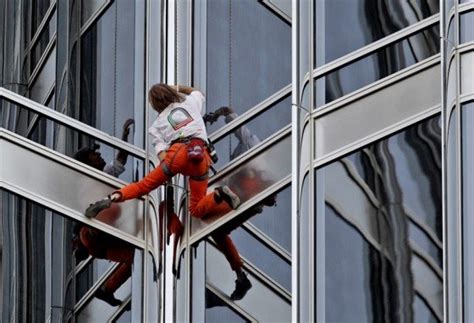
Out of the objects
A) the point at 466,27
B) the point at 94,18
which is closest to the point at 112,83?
the point at 94,18

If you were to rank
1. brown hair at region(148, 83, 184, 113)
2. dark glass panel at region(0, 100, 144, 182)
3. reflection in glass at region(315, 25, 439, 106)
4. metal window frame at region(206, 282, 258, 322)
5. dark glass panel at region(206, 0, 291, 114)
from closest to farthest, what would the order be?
reflection in glass at region(315, 25, 439, 106) < brown hair at region(148, 83, 184, 113) < metal window frame at region(206, 282, 258, 322) < dark glass panel at region(206, 0, 291, 114) < dark glass panel at region(0, 100, 144, 182)

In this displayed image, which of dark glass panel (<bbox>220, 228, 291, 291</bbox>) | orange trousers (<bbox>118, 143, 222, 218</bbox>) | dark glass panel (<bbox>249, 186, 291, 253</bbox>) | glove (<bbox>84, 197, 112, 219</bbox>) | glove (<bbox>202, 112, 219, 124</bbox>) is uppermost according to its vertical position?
glove (<bbox>202, 112, 219, 124</bbox>)

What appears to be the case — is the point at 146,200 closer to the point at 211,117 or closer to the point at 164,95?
the point at 211,117

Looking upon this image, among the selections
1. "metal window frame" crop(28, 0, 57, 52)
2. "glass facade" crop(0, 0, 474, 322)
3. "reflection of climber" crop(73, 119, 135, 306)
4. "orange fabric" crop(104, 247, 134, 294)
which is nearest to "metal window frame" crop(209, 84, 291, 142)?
"glass facade" crop(0, 0, 474, 322)

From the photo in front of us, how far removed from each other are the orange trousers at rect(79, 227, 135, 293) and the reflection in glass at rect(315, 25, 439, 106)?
7.45 ft

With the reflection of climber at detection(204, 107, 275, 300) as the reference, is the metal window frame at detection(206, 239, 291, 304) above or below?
below

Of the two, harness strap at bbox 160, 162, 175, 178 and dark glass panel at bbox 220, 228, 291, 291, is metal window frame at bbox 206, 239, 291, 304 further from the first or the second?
harness strap at bbox 160, 162, 175, 178

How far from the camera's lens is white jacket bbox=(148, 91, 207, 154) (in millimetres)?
31562

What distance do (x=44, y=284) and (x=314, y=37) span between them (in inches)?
128

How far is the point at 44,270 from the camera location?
32.1 meters

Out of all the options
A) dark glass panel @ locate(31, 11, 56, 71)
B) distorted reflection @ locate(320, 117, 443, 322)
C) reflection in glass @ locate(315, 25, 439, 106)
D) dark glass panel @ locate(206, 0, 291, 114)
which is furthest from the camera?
dark glass panel @ locate(31, 11, 56, 71)

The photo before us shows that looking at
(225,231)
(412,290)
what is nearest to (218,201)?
(225,231)

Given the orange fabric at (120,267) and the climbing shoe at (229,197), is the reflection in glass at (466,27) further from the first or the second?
the orange fabric at (120,267)

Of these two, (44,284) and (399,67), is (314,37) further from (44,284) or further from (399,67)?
(44,284)
